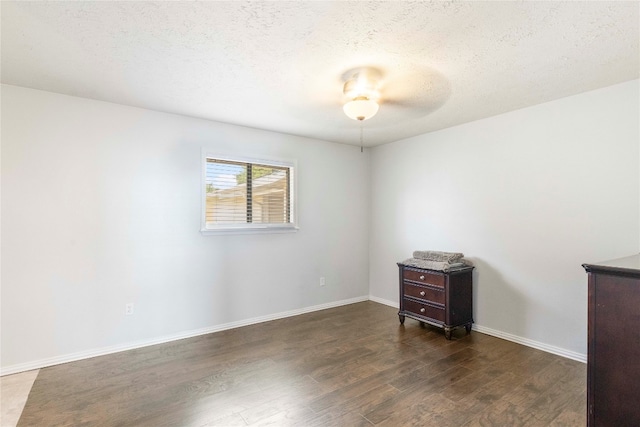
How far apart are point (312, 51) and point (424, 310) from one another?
286cm

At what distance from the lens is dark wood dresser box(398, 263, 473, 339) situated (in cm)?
328

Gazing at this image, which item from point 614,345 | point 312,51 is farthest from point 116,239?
point 614,345

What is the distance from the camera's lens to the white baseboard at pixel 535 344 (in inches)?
109

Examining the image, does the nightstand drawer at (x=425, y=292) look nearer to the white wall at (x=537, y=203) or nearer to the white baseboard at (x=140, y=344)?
the white wall at (x=537, y=203)

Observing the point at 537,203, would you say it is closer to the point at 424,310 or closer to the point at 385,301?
the point at 424,310

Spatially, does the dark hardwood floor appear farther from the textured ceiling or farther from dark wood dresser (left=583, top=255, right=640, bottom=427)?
the textured ceiling

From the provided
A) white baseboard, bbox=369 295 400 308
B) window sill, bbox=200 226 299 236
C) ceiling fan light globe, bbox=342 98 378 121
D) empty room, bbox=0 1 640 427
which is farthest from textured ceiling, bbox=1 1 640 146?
white baseboard, bbox=369 295 400 308

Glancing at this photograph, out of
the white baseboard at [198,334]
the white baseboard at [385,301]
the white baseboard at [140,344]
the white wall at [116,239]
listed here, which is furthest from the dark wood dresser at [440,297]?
the white wall at [116,239]

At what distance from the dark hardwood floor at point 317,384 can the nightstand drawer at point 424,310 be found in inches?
8.3

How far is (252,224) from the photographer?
3807 millimetres

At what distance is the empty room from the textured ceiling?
2cm

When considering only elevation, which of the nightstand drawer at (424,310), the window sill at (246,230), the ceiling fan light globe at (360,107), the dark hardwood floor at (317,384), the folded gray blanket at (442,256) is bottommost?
the dark hardwood floor at (317,384)

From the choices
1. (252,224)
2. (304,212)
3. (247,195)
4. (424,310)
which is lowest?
(424,310)

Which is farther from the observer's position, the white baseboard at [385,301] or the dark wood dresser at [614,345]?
the white baseboard at [385,301]
